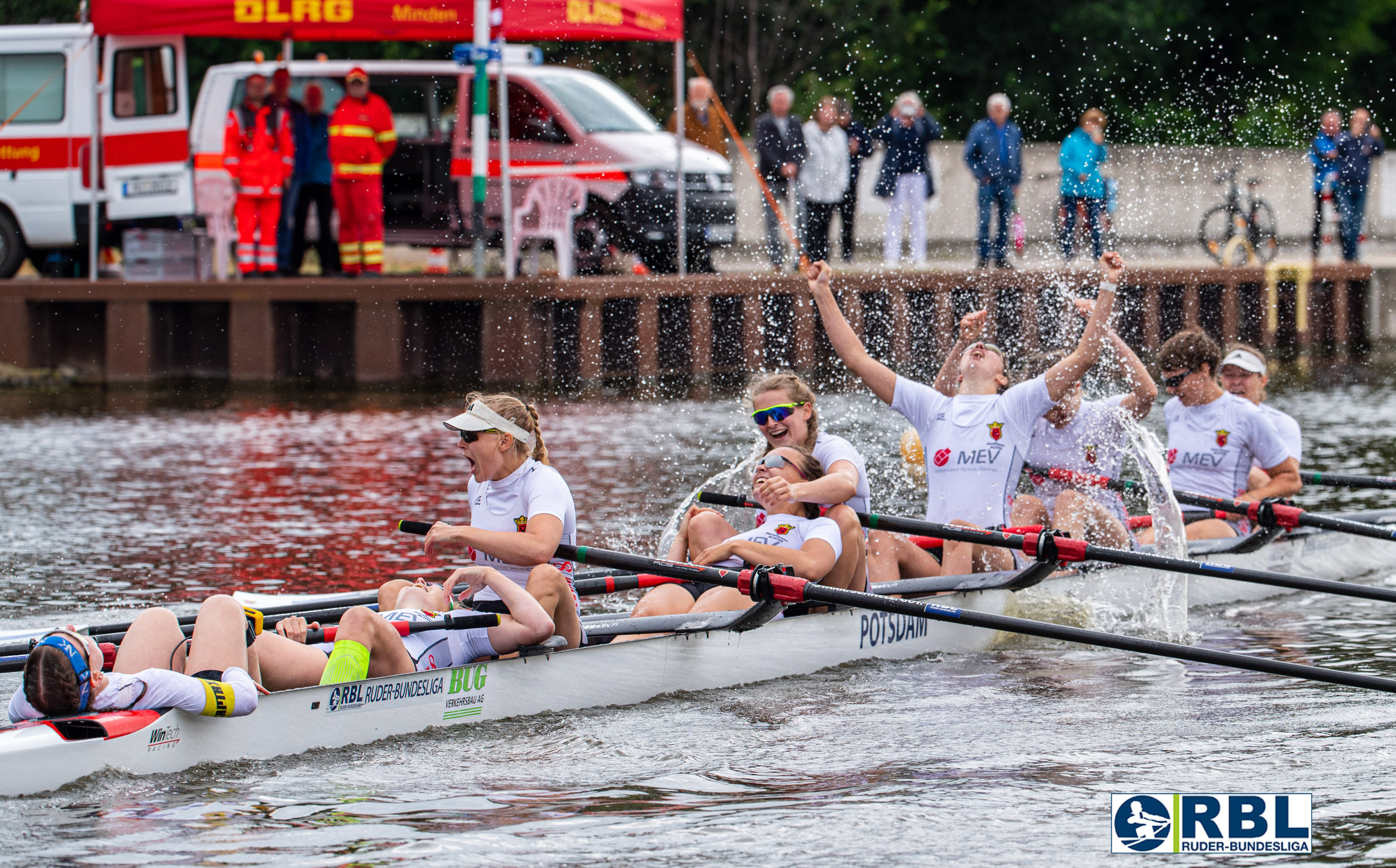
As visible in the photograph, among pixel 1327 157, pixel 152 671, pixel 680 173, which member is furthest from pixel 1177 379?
pixel 1327 157

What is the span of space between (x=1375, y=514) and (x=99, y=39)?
13.5m

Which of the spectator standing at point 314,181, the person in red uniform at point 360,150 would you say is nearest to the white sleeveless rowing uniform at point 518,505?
the person in red uniform at point 360,150

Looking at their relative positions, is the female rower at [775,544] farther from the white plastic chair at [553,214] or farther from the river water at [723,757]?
the white plastic chair at [553,214]

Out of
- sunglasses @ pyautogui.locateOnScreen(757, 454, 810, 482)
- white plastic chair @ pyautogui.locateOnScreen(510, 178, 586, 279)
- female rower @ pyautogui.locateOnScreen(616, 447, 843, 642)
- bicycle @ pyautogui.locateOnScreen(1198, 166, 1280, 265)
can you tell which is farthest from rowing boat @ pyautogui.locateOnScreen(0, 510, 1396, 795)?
bicycle @ pyautogui.locateOnScreen(1198, 166, 1280, 265)

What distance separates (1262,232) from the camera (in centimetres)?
2436

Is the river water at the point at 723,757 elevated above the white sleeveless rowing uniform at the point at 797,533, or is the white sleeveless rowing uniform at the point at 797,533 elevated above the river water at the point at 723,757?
the white sleeveless rowing uniform at the point at 797,533

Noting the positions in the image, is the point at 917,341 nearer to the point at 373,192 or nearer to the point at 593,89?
the point at 593,89

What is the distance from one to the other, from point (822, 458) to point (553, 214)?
1126 centimetres

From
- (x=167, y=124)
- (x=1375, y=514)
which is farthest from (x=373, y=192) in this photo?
(x=1375, y=514)

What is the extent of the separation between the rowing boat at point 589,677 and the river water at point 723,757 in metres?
0.07

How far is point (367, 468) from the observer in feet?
45.4

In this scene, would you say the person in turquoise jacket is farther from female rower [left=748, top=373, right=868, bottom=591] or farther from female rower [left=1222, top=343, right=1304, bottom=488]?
female rower [left=748, top=373, right=868, bottom=591]

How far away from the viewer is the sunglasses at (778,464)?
25.0ft

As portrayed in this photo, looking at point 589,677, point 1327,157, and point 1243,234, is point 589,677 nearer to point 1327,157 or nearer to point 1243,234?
point 1327,157
